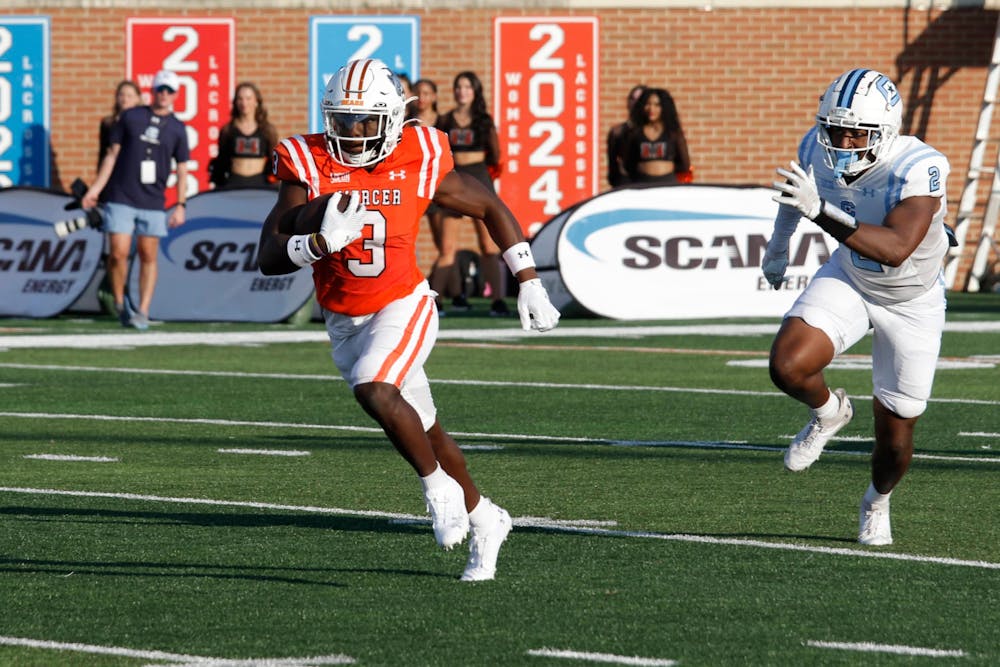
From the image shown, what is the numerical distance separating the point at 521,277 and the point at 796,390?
1.31m

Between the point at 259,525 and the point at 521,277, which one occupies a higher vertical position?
the point at 521,277

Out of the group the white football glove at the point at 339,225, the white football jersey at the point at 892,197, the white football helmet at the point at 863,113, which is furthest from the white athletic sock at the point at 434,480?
the white football helmet at the point at 863,113

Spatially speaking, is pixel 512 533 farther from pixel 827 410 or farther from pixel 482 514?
pixel 827 410

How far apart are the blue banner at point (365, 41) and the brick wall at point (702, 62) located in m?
0.14

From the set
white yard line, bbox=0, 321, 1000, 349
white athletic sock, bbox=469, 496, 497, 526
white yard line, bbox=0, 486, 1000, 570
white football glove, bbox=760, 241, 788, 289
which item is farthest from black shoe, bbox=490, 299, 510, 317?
white athletic sock, bbox=469, 496, 497, 526

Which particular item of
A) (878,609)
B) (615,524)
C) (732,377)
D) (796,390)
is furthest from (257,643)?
(732,377)

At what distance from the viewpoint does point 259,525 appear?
23.9 feet

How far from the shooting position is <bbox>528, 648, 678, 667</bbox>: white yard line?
16.3ft

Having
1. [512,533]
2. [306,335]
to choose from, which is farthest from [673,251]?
[512,533]

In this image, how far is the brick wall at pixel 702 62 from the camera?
916 inches

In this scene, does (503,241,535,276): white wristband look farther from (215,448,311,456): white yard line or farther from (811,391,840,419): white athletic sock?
(215,448,311,456): white yard line

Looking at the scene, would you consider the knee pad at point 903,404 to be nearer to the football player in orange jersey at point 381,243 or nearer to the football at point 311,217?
the football player in orange jersey at point 381,243

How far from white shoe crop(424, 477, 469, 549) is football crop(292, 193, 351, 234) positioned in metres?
0.90

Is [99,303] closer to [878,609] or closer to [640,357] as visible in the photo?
[640,357]
